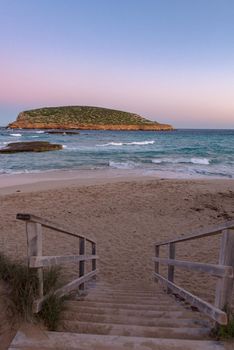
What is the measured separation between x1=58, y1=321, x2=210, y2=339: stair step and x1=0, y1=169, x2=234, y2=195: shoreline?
500 inches

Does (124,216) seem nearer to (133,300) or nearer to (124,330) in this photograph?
(133,300)

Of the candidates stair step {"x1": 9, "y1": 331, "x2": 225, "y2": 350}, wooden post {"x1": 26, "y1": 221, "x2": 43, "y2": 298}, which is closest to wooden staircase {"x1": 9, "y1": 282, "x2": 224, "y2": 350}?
stair step {"x1": 9, "y1": 331, "x2": 225, "y2": 350}

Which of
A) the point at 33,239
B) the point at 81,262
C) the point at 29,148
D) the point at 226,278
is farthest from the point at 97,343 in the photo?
the point at 29,148

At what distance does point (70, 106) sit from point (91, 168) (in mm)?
149882

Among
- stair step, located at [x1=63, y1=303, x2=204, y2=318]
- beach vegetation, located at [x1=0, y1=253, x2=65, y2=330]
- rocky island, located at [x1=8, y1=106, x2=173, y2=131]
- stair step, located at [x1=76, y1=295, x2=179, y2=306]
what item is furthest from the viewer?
rocky island, located at [x1=8, y1=106, x2=173, y2=131]

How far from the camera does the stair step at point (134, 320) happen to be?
3.05 meters

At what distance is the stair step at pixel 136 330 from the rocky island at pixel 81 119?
128337 mm

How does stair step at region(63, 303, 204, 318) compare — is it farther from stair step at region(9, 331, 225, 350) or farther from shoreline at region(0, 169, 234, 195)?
shoreline at region(0, 169, 234, 195)

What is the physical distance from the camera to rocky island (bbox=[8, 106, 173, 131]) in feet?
432

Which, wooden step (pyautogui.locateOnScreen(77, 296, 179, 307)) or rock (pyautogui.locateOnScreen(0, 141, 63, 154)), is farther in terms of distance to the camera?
rock (pyautogui.locateOnScreen(0, 141, 63, 154))

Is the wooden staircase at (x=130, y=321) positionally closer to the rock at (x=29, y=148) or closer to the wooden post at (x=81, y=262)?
the wooden post at (x=81, y=262)

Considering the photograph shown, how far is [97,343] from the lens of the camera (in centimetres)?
254

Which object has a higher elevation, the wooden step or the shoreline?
the wooden step

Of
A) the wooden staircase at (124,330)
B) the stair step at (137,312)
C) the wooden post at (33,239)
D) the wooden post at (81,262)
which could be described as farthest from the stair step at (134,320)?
the wooden post at (81,262)
